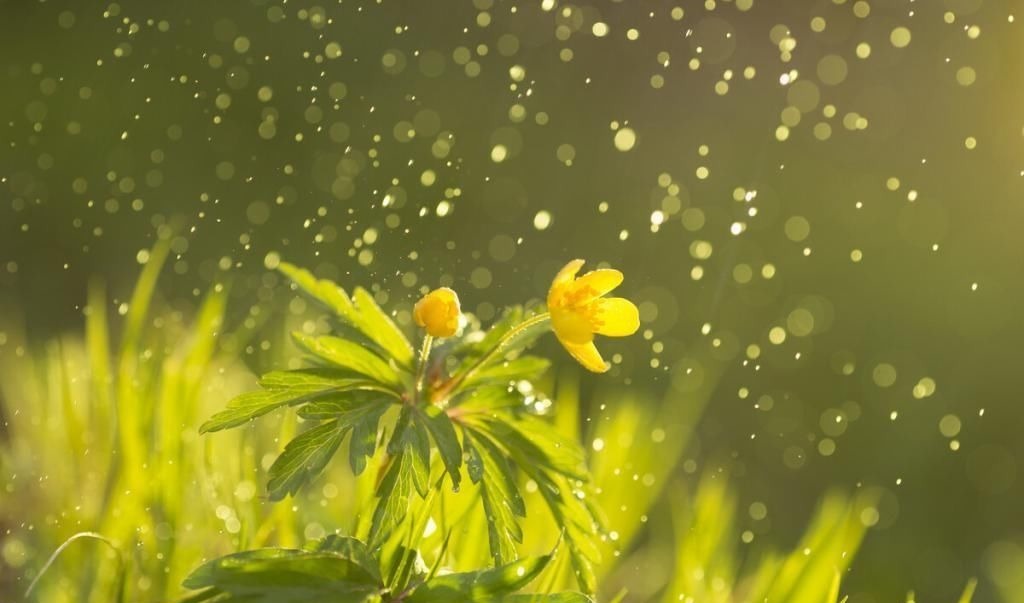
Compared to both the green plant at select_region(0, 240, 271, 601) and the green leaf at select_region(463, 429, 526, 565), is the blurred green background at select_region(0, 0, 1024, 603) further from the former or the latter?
the green leaf at select_region(463, 429, 526, 565)

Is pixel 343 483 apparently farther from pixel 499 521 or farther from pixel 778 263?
pixel 778 263

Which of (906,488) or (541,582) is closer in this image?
(541,582)

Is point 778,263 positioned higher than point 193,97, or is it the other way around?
point 193,97

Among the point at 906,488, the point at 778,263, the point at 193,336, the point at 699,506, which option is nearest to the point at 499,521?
the point at 699,506

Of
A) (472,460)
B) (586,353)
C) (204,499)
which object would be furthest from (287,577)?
(204,499)

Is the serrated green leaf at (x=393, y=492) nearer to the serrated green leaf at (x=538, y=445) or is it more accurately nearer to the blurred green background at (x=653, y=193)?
the serrated green leaf at (x=538, y=445)

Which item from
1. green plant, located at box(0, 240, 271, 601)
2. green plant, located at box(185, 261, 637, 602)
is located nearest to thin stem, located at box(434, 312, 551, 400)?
green plant, located at box(185, 261, 637, 602)

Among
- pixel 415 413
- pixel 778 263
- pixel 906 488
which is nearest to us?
pixel 415 413
